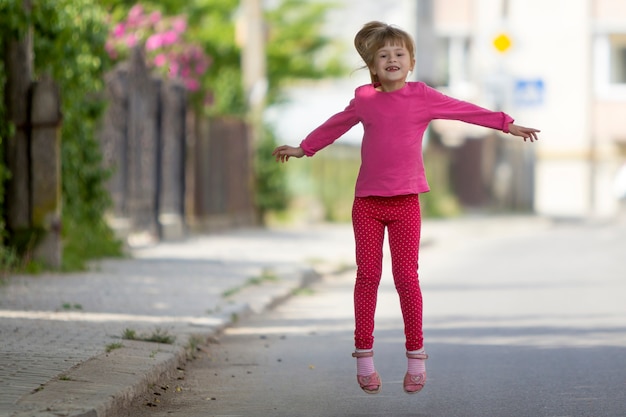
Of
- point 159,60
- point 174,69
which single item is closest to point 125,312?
point 159,60

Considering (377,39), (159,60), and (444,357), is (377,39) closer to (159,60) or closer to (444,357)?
(444,357)

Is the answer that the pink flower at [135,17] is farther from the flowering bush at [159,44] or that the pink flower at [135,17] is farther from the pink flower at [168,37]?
the pink flower at [168,37]

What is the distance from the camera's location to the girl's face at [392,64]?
23.2 feet

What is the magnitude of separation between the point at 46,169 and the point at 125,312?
328 cm

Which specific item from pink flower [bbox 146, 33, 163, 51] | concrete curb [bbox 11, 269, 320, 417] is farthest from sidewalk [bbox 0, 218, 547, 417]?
pink flower [bbox 146, 33, 163, 51]

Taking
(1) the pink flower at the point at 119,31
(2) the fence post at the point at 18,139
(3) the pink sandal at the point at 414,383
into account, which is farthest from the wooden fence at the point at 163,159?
(3) the pink sandal at the point at 414,383

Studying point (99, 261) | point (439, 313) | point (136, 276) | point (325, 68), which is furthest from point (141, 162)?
point (325, 68)

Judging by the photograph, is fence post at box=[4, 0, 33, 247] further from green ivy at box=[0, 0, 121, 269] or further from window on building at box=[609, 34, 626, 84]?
window on building at box=[609, 34, 626, 84]

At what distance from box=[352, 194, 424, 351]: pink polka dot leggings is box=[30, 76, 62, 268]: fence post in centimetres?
639

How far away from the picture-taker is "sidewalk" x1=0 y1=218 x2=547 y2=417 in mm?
6633

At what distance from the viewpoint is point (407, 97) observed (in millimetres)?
7129

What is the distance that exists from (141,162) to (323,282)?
5.03 meters

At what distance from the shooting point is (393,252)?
7.14 meters

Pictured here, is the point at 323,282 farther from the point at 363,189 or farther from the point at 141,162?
the point at 363,189
